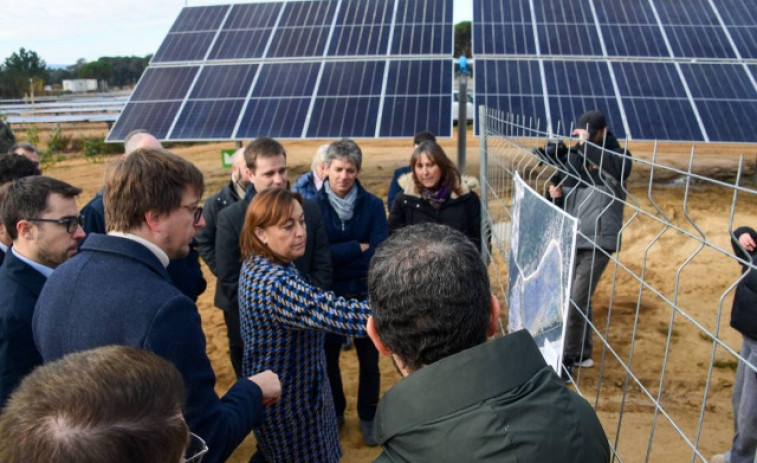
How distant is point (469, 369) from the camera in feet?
3.54

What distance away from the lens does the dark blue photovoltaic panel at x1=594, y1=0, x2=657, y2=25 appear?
8766mm

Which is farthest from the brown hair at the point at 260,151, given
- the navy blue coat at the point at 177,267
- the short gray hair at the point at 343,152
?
the navy blue coat at the point at 177,267

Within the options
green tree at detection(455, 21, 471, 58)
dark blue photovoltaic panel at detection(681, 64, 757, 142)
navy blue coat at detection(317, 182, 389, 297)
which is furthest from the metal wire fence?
green tree at detection(455, 21, 471, 58)

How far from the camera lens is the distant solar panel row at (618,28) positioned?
8.28 m

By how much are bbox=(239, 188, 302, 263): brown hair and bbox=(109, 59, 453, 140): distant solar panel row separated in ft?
16.5

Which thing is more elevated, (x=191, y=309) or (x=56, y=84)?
(x=56, y=84)

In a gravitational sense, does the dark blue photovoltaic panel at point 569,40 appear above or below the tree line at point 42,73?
below

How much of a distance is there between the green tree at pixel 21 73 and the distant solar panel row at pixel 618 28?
31.9 metres

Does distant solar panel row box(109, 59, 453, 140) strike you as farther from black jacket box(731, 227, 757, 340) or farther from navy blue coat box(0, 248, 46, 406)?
navy blue coat box(0, 248, 46, 406)

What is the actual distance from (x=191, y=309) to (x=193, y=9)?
10566 millimetres

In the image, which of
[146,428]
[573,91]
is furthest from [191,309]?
[573,91]

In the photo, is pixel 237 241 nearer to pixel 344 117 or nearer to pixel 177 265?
pixel 177 265

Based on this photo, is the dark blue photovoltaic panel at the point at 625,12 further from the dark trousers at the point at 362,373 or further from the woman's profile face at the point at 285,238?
the woman's profile face at the point at 285,238

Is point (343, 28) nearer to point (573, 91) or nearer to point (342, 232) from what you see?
point (573, 91)
